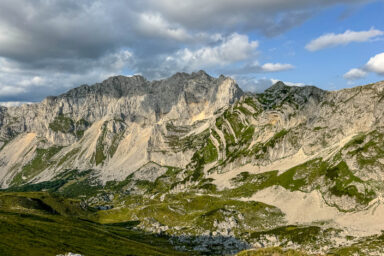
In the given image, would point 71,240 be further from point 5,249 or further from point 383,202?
point 383,202

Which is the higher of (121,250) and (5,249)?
(5,249)

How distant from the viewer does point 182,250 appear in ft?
624

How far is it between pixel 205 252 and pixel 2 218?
4030 inches

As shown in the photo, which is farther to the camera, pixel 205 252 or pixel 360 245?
pixel 205 252

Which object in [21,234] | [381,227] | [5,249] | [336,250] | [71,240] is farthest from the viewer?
[381,227]

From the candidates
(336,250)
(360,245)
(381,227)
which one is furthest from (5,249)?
(381,227)

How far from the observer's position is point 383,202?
652 feet

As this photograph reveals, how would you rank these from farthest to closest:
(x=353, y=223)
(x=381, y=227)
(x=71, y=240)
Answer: (x=353, y=223) < (x=381, y=227) < (x=71, y=240)

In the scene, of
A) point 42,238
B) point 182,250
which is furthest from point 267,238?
point 42,238

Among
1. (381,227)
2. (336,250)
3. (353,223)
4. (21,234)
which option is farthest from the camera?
(353,223)

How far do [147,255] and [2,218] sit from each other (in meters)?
61.1

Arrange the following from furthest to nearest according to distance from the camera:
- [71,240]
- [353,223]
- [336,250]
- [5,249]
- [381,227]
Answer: [353,223]
[381,227]
[336,250]
[71,240]
[5,249]

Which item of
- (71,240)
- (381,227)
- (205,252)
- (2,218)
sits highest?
(2,218)

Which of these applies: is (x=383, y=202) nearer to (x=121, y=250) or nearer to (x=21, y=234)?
(x=121, y=250)
